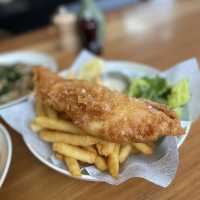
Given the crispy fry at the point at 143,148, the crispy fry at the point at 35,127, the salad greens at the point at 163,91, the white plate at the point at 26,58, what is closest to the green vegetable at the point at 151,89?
the salad greens at the point at 163,91

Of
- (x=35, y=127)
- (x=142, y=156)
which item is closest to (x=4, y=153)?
(x=35, y=127)

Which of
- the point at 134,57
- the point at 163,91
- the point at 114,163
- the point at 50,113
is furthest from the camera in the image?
the point at 134,57

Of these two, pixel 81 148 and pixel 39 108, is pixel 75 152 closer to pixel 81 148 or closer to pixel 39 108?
pixel 81 148

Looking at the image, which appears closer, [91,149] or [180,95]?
[91,149]

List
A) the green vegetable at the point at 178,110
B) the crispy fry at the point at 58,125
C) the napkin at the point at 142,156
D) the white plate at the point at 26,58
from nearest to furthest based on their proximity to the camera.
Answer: the napkin at the point at 142,156 → the crispy fry at the point at 58,125 → the green vegetable at the point at 178,110 → the white plate at the point at 26,58

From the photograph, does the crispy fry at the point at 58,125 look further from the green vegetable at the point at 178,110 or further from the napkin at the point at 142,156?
the green vegetable at the point at 178,110

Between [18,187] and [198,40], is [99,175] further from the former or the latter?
[198,40]
